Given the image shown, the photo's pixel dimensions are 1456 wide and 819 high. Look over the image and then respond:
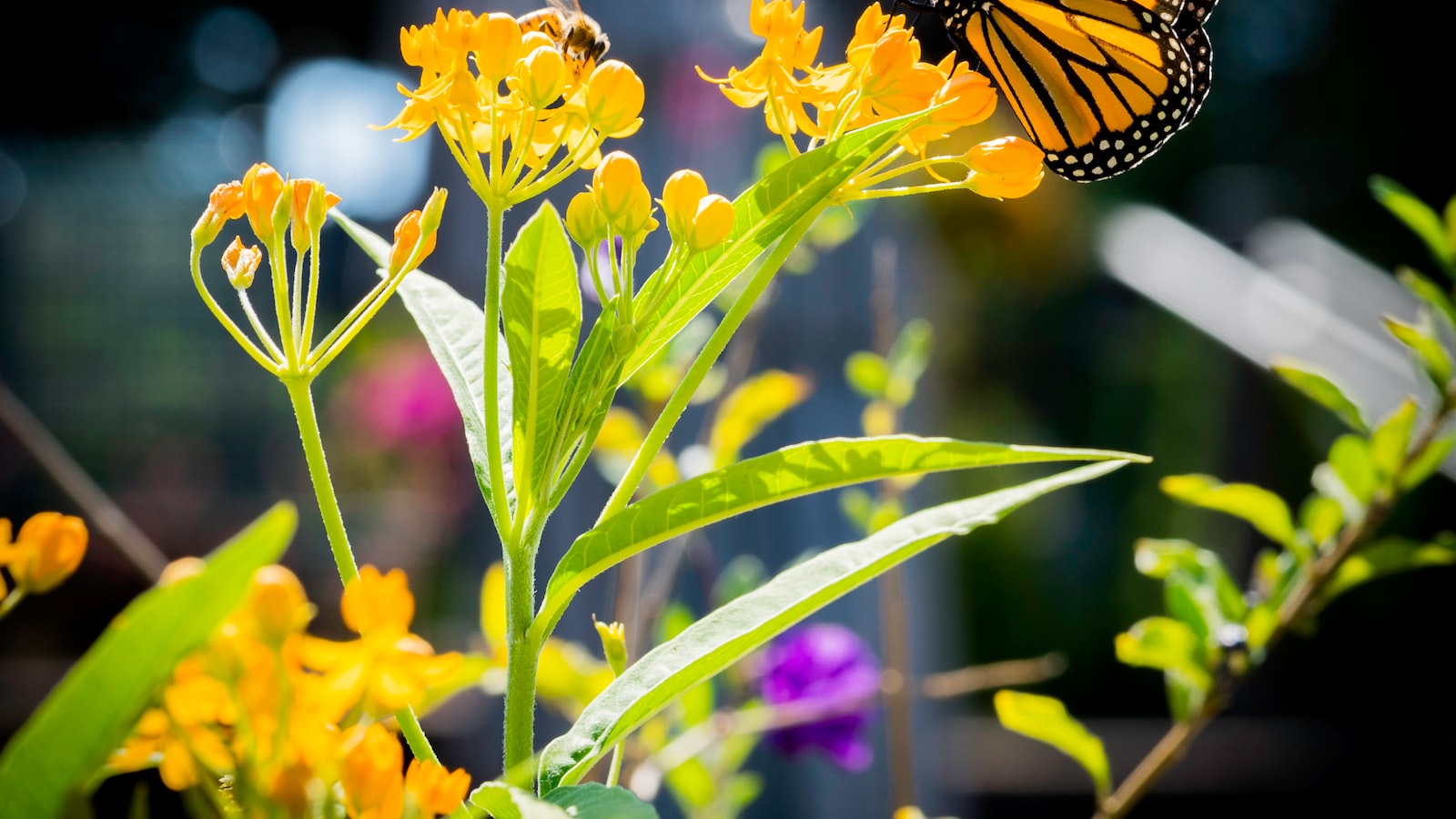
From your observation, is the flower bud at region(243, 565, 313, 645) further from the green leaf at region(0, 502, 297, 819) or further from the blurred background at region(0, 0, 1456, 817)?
the blurred background at region(0, 0, 1456, 817)

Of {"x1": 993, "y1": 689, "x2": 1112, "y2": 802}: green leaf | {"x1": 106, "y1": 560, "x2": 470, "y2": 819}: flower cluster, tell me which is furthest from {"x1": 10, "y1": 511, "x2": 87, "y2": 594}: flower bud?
{"x1": 993, "y1": 689, "x2": 1112, "y2": 802}: green leaf

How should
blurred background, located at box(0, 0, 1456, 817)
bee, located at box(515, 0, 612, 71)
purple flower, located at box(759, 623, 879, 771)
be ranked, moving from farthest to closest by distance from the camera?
blurred background, located at box(0, 0, 1456, 817), purple flower, located at box(759, 623, 879, 771), bee, located at box(515, 0, 612, 71)

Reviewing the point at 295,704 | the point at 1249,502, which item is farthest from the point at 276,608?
the point at 1249,502

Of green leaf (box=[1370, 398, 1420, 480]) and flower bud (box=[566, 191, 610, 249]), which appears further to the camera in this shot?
green leaf (box=[1370, 398, 1420, 480])

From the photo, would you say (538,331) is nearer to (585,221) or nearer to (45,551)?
(585,221)

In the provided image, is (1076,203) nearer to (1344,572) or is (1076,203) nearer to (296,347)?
(1344,572)

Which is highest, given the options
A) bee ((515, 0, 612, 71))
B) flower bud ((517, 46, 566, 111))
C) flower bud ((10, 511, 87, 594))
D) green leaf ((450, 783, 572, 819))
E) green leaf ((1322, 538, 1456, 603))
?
bee ((515, 0, 612, 71))

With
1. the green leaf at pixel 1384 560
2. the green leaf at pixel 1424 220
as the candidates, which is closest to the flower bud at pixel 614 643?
the green leaf at pixel 1384 560
